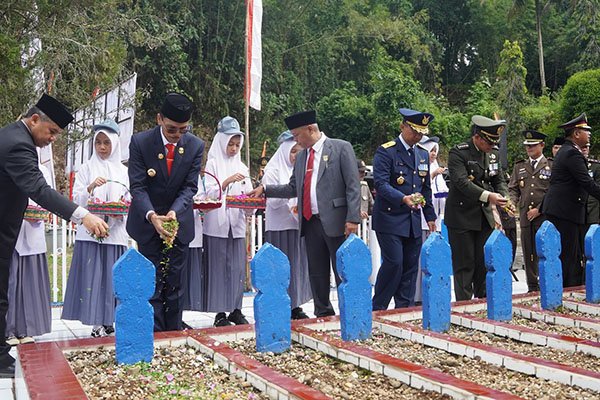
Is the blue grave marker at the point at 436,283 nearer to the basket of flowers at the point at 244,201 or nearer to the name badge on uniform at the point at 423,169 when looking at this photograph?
the name badge on uniform at the point at 423,169

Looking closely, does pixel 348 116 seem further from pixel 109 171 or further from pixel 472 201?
pixel 109 171

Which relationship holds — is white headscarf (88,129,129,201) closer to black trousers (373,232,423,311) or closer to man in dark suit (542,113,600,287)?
black trousers (373,232,423,311)

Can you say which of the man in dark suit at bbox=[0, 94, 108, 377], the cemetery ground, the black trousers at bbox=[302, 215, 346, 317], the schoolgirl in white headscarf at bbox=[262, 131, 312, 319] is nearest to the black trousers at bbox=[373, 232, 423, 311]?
the black trousers at bbox=[302, 215, 346, 317]

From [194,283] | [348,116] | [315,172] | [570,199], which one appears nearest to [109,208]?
[194,283]

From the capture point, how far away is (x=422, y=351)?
3.70 metres

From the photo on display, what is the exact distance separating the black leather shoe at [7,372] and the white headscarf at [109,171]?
198cm

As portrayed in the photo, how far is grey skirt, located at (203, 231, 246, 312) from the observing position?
19.8 ft

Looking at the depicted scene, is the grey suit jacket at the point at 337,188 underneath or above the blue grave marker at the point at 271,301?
above

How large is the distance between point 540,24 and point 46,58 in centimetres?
2511

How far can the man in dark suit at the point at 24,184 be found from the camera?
399cm

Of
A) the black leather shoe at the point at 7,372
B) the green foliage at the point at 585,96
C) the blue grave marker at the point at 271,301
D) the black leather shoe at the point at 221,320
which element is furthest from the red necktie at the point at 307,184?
the green foliage at the point at 585,96

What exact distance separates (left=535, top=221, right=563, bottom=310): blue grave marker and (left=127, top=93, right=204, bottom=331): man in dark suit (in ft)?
8.35

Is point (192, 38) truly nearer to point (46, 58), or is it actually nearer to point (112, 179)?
point (46, 58)

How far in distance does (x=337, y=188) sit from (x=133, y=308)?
8.00 ft
